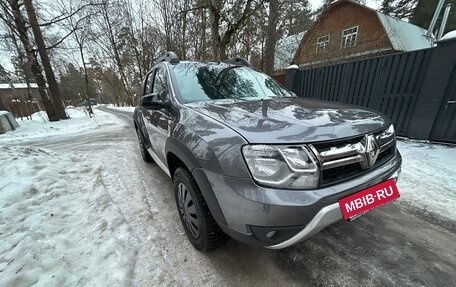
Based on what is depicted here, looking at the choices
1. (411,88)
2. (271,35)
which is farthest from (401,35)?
(411,88)

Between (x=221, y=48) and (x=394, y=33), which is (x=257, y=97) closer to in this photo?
(x=221, y=48)

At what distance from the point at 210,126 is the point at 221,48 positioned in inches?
339

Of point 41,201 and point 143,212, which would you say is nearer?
point 143,212

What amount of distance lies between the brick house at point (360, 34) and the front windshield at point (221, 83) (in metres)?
12.3


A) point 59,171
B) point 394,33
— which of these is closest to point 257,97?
point 59,171

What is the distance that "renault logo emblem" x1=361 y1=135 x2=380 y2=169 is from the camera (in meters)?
1.48

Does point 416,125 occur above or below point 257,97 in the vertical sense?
below

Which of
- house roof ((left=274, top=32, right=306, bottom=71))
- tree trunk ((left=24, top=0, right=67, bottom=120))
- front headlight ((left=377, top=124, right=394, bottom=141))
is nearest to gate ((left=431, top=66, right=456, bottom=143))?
front headlight ((left=377, top=124, right=394, bottom=141))

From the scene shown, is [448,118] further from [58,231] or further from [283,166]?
[58,231]

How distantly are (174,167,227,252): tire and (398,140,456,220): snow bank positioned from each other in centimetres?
243

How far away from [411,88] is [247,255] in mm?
5063

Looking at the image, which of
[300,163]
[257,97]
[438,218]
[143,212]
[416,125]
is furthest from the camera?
[416,125]

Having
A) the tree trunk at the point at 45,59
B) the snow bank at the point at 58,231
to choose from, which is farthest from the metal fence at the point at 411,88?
the tree trunk at the point at 45,59

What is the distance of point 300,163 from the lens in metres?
1.28
